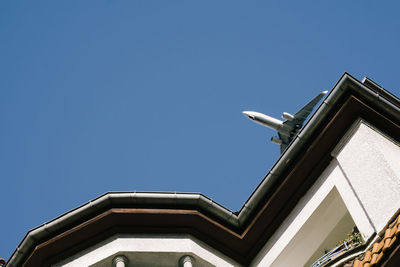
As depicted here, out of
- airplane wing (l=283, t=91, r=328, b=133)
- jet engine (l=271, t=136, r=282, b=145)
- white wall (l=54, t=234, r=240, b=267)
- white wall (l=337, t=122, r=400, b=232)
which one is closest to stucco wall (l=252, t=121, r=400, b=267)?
white wall (l=337, t=122, r=400, b=232)

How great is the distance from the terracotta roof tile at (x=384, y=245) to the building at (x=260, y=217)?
13.8ft

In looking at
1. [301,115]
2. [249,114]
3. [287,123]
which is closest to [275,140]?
[287,123]

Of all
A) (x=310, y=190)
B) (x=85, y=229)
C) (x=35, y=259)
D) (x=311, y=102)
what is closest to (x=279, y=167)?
(x=310, y=190)

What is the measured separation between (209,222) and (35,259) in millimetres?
4010

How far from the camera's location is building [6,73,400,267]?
622 inches

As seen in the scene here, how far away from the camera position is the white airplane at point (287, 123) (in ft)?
174

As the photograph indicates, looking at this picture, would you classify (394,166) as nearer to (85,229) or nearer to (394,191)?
(394,191)

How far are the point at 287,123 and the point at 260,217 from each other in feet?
123

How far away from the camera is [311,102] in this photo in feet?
177

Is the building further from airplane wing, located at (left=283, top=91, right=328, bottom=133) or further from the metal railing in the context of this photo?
airplane wing, located at (left=283, top=91, right=328, bottom=133)

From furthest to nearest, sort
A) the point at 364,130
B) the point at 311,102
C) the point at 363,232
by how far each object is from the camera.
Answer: the point at 311,102
the point at 364,130
the point at 363,232

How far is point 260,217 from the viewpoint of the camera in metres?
16.4

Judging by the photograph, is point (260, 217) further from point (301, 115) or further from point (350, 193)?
point (301, 115)

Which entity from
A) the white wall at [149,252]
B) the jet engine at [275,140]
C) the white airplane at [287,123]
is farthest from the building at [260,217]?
the jet engine at [275,140]
